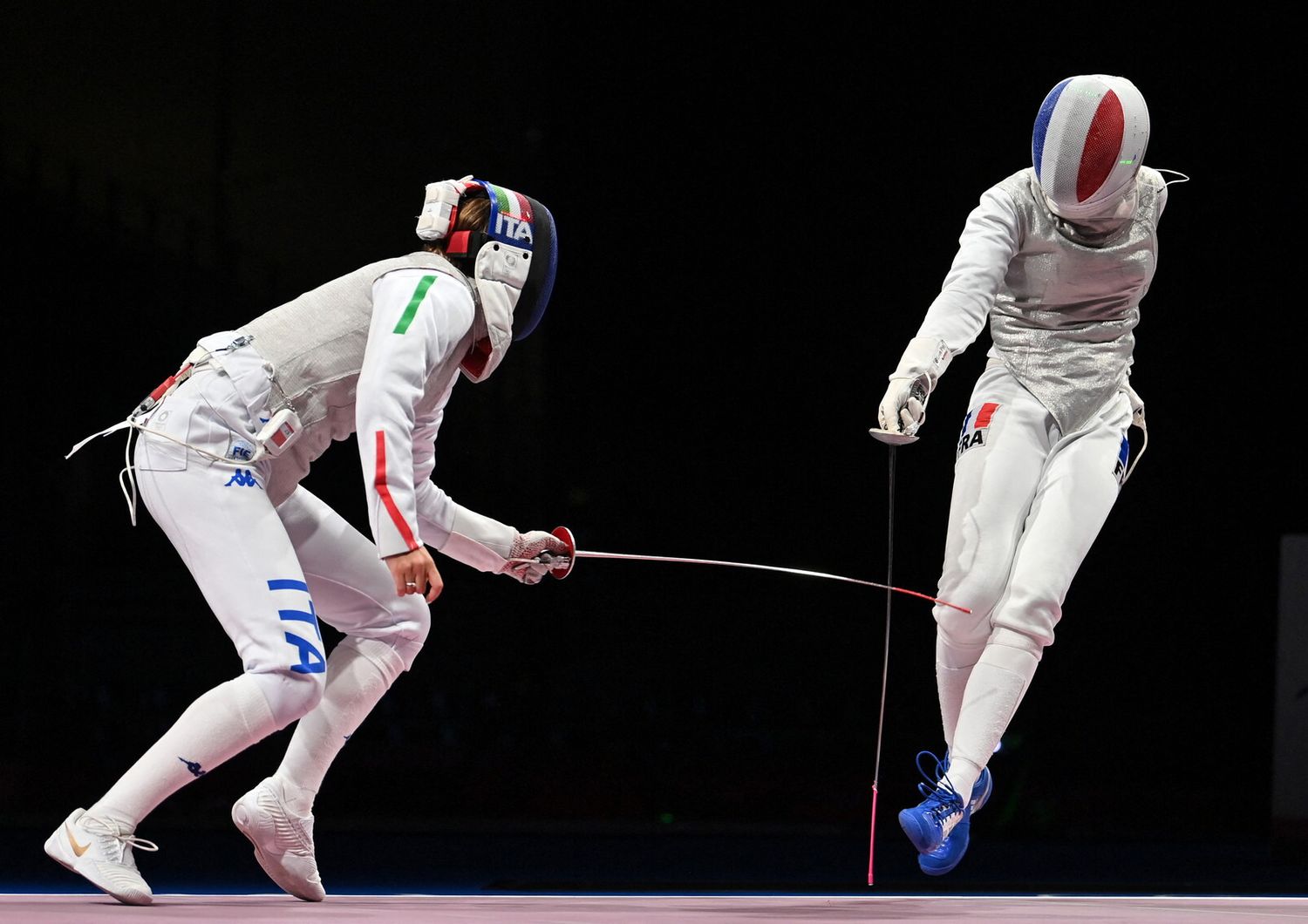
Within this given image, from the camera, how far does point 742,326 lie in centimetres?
499

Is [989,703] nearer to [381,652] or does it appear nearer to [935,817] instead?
[935,817]

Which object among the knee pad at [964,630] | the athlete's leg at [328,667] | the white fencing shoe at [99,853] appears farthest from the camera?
the knee pad at [964,630]

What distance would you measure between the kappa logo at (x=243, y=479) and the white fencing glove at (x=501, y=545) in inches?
18.1

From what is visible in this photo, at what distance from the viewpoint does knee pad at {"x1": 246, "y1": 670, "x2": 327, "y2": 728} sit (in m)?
2.26

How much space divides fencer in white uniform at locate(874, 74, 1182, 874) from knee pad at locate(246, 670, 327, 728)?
104 cm

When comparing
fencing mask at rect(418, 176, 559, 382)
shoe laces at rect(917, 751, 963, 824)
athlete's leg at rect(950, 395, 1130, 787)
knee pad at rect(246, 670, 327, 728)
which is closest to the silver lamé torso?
athlete's leg at rect(950, 395, 1130, 787)

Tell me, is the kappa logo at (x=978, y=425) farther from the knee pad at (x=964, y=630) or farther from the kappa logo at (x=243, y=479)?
the kappa logo at (x=243, y=479)

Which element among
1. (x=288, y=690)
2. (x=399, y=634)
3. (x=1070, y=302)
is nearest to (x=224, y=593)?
(x=288, y=690)

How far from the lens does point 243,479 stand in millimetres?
2344

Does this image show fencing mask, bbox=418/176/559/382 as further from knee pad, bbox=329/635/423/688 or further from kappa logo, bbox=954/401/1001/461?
kappa logo, bbox=954/401/1001/461

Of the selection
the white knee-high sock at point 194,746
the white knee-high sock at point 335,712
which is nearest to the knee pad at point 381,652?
the white knee-high sock at point 335,712

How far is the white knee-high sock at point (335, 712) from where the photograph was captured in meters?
2.49

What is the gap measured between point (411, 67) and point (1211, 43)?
2.75 metres

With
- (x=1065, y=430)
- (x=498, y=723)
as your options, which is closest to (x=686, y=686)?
(x=498, y=723)
